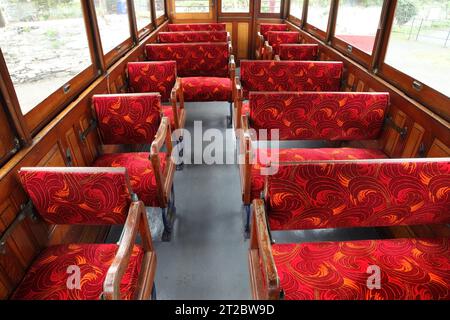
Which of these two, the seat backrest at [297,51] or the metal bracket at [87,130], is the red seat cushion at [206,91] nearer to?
the seat backrest at [297,51]

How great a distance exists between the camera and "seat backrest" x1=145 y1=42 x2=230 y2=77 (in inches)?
119

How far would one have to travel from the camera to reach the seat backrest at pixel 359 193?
108 cm

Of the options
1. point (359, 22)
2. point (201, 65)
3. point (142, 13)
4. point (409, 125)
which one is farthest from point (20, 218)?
point (142, 13)

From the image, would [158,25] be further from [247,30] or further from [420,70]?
[420,70]

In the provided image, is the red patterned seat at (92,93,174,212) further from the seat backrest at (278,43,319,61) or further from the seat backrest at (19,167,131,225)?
the seat backrest at (278,43,319,61)

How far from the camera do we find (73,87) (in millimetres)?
1695

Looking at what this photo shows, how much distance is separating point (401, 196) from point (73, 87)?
5.63 ft

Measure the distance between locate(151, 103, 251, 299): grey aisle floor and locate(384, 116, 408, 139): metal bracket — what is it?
40.8 inches

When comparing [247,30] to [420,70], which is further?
[247,30]

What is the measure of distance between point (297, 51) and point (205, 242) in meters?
2.12

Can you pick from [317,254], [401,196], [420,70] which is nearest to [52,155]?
[317,254]

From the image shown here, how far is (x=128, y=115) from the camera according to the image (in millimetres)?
1712

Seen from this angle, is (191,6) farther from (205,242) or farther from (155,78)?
(205,242)

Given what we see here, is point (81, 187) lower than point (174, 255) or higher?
higher
